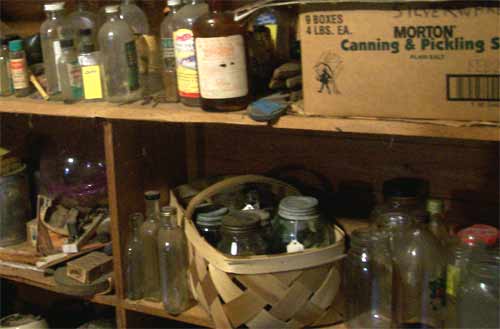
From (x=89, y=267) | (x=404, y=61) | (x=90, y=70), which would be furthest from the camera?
(x=89, y=267)

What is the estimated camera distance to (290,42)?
139 centimetres

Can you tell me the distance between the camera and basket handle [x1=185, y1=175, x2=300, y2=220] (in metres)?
1.36

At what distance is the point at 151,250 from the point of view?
146 cm

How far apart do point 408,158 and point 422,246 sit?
9.3 inches

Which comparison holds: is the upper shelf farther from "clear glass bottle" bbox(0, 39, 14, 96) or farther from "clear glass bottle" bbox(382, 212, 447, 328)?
"clear glass bottle" bbox(382, 212, 447, 328)

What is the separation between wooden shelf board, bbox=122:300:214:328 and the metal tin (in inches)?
17.5

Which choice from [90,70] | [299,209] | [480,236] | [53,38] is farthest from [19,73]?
[480,236]

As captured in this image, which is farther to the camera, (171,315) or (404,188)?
(171,315)

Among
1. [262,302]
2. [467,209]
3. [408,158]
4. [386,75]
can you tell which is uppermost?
[386,75]

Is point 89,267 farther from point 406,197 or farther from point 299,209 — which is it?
point 406,197

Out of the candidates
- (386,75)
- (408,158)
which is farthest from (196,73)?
(408,158)

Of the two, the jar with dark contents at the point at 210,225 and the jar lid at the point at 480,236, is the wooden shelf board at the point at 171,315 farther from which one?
the jar lid at the point at 480,236

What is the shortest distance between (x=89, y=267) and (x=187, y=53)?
57 centimetres

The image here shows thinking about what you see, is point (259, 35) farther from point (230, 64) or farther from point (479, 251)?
point (479, 251)
